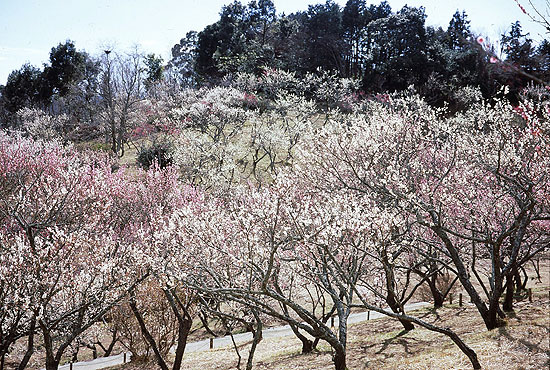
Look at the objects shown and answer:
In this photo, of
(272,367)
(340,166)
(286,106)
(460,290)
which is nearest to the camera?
(272,367)

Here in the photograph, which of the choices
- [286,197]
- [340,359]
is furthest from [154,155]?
[340,359]

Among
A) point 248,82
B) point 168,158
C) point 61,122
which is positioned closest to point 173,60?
point 248,82

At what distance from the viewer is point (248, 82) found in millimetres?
46062

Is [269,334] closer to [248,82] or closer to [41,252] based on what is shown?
[41,252]

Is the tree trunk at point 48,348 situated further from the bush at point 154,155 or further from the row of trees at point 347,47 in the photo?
the row of trees at point 347,47

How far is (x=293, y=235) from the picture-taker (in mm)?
9930

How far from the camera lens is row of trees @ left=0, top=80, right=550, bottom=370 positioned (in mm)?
8336

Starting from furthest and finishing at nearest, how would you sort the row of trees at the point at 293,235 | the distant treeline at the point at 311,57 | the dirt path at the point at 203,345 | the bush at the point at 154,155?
the distant treeline at the point at 311,57 < the bush at the point at 154,155 < the dirt path at the point at 203,345 < the row of trees at the point at 293,235

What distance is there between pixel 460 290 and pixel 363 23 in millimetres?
35917

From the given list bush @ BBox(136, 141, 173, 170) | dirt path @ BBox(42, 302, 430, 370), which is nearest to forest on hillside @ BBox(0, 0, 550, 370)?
bush @ BBox(136, 141, 173, 170)

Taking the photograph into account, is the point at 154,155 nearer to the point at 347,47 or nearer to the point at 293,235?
the point at 293,235

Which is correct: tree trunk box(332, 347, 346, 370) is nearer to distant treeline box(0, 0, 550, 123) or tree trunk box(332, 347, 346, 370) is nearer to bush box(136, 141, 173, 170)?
bush box(136, 141, 173, 170)

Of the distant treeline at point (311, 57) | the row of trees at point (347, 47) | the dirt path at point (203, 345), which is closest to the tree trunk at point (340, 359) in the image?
the dirt path at point (203, 345)

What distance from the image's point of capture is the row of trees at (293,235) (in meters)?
8.34
